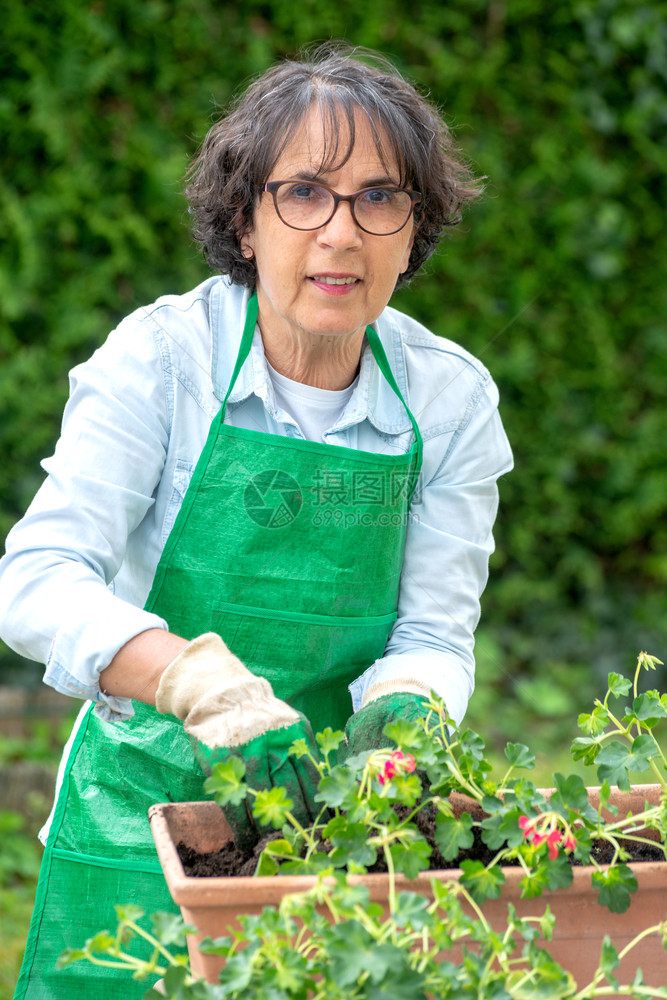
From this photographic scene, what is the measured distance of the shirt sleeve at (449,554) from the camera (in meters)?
1.68

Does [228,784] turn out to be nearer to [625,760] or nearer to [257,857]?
[257,857]

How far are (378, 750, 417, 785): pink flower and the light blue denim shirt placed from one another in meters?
0.39

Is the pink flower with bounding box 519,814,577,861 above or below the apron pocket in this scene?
above

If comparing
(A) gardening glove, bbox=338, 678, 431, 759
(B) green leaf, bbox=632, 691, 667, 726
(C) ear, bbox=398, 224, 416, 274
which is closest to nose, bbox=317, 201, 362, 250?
(C) ear, bbox=398, 224, 416, 274

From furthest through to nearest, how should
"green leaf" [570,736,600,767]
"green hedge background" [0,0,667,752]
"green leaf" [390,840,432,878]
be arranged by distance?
"green hedge background" [0,0,667,752] → "green leaf" [570,736,600,767] → "green leaf" [390,840,432,878]

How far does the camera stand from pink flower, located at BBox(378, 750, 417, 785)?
3.45ft

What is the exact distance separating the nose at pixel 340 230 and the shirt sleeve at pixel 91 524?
31cm

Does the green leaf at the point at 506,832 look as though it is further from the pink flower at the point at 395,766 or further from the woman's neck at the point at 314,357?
the woman's neck at the point at 314,357

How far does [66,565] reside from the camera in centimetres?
136

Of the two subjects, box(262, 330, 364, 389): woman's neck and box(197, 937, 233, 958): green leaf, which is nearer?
box(197, 937, 233, 958): green leaf

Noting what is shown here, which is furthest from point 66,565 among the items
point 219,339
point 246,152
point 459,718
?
point 246,152

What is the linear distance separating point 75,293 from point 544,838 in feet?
8.94

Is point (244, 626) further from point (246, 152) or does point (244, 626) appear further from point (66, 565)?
point (246, 152)

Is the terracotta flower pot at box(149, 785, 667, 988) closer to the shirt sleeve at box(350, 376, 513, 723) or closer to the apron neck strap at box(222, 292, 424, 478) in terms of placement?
the shirt sleeve at box(350, 376, 513, 723)
